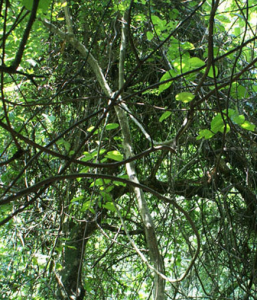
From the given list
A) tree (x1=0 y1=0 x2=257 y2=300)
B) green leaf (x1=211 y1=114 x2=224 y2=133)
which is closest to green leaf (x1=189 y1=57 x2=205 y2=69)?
green leaf (x1=211 y1=114 x2=224 y2=133)

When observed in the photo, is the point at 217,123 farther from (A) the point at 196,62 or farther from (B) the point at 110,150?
(B) the point at 110,150

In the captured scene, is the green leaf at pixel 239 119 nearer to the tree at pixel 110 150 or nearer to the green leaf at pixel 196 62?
the green leaf at pixel 196 62

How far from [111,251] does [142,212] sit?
1.94m

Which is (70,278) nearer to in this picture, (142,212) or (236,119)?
(142,212)

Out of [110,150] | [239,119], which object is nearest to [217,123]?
[239,119]

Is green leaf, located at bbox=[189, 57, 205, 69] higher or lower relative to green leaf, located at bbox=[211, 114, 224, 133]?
higher

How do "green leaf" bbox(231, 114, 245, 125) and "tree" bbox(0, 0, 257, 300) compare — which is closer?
"green leaf" bbox(231, 114, 245, 125)

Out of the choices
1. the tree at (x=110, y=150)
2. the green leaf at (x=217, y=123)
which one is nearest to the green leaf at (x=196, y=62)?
the green leaf at (x=217, y=123)

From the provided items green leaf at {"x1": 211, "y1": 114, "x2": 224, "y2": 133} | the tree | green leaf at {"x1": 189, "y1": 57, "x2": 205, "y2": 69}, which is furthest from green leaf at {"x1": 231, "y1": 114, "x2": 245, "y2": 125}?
the tree

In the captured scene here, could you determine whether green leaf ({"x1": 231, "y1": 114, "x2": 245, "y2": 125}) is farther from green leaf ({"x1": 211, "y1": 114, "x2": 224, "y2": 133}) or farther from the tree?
the tree

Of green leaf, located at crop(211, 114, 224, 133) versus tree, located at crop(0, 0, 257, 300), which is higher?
tree, located at crop(0, 0, 257, 300)

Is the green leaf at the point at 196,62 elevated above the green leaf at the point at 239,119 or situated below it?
above

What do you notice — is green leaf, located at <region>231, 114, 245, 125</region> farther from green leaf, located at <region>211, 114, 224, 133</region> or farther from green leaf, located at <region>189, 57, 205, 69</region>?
green leaf, located at <region>189, 57, 205, 69</region>

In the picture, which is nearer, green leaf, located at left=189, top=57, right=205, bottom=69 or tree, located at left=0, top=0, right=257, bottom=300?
green leaf, located at left=189, top=57, right=205, bottom=69
